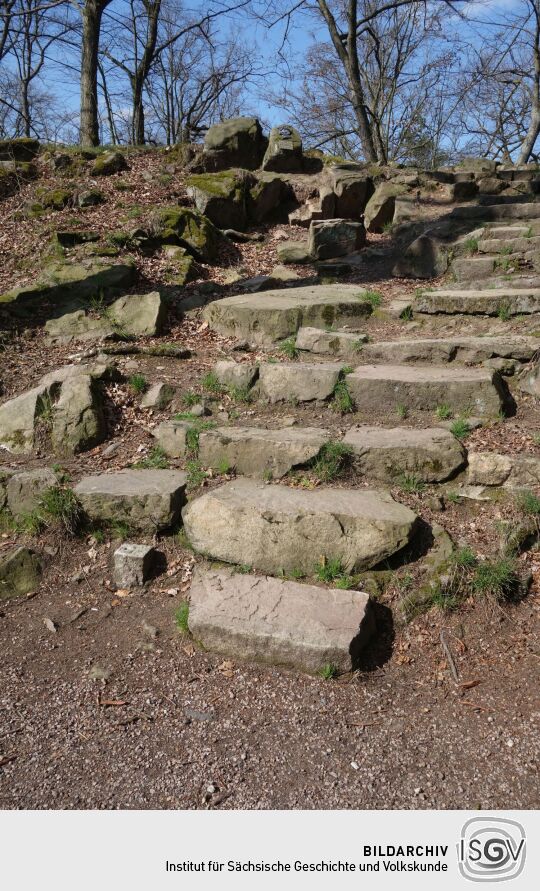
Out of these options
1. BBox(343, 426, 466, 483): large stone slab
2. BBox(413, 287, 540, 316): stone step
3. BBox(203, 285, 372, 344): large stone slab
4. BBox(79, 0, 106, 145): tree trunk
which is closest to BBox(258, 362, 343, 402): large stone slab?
BBox(343, 426, 466, 483): large stone slab

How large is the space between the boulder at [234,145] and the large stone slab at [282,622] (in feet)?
29.5

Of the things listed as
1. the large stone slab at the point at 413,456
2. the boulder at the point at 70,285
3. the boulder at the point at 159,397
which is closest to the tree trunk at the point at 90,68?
the boulder at the point at 70,285

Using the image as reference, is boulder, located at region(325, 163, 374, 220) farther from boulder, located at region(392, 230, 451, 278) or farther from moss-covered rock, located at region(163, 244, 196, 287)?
moss-covered rock, located at region(163, 244, 196, 287)

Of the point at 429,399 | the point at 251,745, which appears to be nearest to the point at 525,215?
the point at 429,399

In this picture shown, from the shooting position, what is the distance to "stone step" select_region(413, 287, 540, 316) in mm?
5238

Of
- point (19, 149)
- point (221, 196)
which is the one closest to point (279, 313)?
point (221, 196)

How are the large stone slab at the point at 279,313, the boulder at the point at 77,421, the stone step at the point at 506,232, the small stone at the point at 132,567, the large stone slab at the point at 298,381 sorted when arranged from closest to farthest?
the small stone at the point at 132,567
the boulder at the point at 77,421
the large stone slab at the point at 298,381
the large stone slab at the point at 279,313
the stone step at the point at 506,232

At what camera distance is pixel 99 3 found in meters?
10.6

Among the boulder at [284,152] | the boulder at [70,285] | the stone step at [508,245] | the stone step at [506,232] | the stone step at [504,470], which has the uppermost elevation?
the boulder at [284,152]

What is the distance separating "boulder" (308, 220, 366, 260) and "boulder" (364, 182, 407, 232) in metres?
1.11

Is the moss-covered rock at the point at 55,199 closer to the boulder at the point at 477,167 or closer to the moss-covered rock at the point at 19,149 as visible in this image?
the moss-covered rock at the point at 19,149

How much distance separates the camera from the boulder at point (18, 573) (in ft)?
11.3

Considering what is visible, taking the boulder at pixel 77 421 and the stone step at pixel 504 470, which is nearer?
the stone step at pixel 504 470
